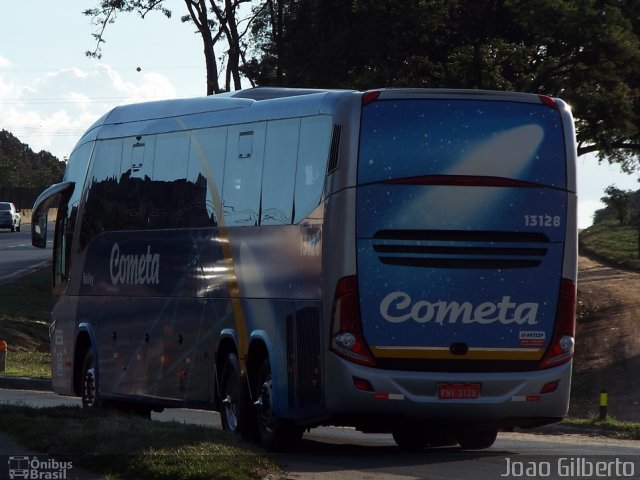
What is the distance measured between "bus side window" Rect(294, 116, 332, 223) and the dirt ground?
16.0m

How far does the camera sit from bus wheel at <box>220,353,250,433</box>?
15.6m

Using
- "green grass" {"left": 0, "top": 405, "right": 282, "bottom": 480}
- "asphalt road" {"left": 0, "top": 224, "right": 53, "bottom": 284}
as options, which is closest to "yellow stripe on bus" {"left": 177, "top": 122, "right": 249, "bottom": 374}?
"green grass" {"left": 0, "top": 405, "right": 282, "bottom": 480}

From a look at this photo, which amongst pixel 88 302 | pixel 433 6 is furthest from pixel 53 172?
pixel 88 302

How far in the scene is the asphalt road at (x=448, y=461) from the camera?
1291 cm

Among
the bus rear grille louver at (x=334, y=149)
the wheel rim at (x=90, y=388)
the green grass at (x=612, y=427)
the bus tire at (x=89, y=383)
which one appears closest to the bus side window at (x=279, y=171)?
the bus rear grille louver at (x=334, y=149)

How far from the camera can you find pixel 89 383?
2048 centimetres

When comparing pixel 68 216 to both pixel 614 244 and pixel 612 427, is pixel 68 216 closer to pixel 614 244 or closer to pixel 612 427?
pixel 612 427

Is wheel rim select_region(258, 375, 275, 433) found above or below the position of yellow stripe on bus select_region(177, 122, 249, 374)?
below

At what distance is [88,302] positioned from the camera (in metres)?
20.4

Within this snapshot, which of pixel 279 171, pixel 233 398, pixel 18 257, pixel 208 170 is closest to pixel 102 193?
pixel 208 170

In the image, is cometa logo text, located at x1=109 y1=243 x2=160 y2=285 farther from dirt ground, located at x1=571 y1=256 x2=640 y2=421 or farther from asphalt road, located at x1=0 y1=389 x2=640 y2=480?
dirt ground, located at x1=571 y1=256 x2=640 y2=421

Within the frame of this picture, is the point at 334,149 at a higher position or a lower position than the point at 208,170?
higher

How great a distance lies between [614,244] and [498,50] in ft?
122

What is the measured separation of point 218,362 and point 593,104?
912 inches
